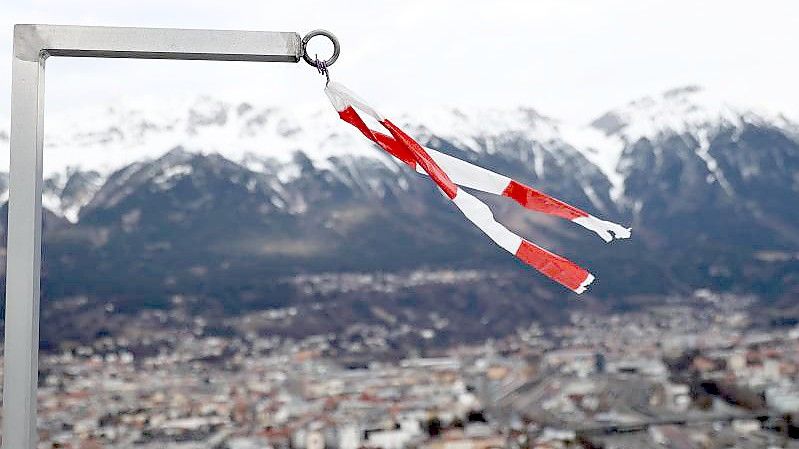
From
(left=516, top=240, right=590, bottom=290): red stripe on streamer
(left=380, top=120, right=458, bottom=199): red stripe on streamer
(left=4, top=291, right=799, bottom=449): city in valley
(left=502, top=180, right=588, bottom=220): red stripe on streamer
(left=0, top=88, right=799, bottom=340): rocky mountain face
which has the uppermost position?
(left=0, top=88, right=799, bottom=340): rocky mountain face

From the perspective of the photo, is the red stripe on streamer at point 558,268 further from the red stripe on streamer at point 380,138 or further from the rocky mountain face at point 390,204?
the rocky mountain face at point 390,204

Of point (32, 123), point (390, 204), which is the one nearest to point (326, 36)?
point (32, 123)

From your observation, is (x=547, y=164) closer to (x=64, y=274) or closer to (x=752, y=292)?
(x=752, y=292)

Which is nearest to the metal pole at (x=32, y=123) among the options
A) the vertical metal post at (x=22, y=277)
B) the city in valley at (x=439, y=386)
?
the vertical metal post at (x=22, y=277)

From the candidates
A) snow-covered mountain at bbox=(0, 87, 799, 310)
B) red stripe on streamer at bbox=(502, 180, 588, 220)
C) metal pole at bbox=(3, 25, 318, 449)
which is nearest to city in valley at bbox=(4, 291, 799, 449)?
snow-covered mountain at bbox=(0, 87, 799, 310)

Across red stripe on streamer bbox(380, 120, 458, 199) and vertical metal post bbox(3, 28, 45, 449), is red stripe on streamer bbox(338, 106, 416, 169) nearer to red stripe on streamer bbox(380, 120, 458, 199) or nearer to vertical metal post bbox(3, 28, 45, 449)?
red stripe on streamer bbox(380, 120, 458, 199)

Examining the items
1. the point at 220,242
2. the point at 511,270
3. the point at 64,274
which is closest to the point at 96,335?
the point at 64,274
